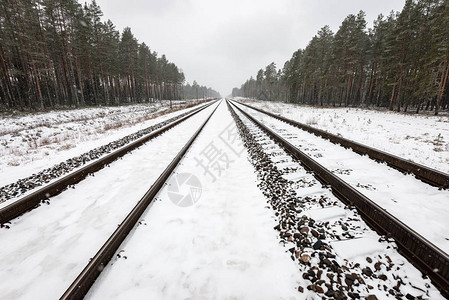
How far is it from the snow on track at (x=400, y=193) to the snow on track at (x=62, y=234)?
4785 millimetres

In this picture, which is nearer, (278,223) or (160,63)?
(278,223)

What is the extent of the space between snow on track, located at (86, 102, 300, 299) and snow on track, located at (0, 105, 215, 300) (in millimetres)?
515

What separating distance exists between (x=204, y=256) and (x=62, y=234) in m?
2.32

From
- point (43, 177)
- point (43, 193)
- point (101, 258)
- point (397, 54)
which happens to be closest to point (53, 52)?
point (43, 177)

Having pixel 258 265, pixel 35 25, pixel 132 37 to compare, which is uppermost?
pixel 132 37

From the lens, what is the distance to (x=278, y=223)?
3.16 metres

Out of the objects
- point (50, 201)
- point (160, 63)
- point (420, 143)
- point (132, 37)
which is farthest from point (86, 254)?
point (160, 63)

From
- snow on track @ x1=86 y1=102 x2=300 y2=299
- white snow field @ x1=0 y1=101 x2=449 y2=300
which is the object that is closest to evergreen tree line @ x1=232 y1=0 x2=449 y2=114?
white snow field @ x1=0 y1=101 x2=449 y2=300

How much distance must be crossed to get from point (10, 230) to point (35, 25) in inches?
1453

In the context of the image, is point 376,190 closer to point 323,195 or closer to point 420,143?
point 323,195

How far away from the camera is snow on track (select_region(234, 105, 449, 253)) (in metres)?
2.83

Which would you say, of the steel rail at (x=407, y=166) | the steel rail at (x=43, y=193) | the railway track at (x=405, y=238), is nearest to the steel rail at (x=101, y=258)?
the steel rail at (x=43, y=193)

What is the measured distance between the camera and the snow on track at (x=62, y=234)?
214 cm

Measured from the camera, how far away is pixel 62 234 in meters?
2.90
